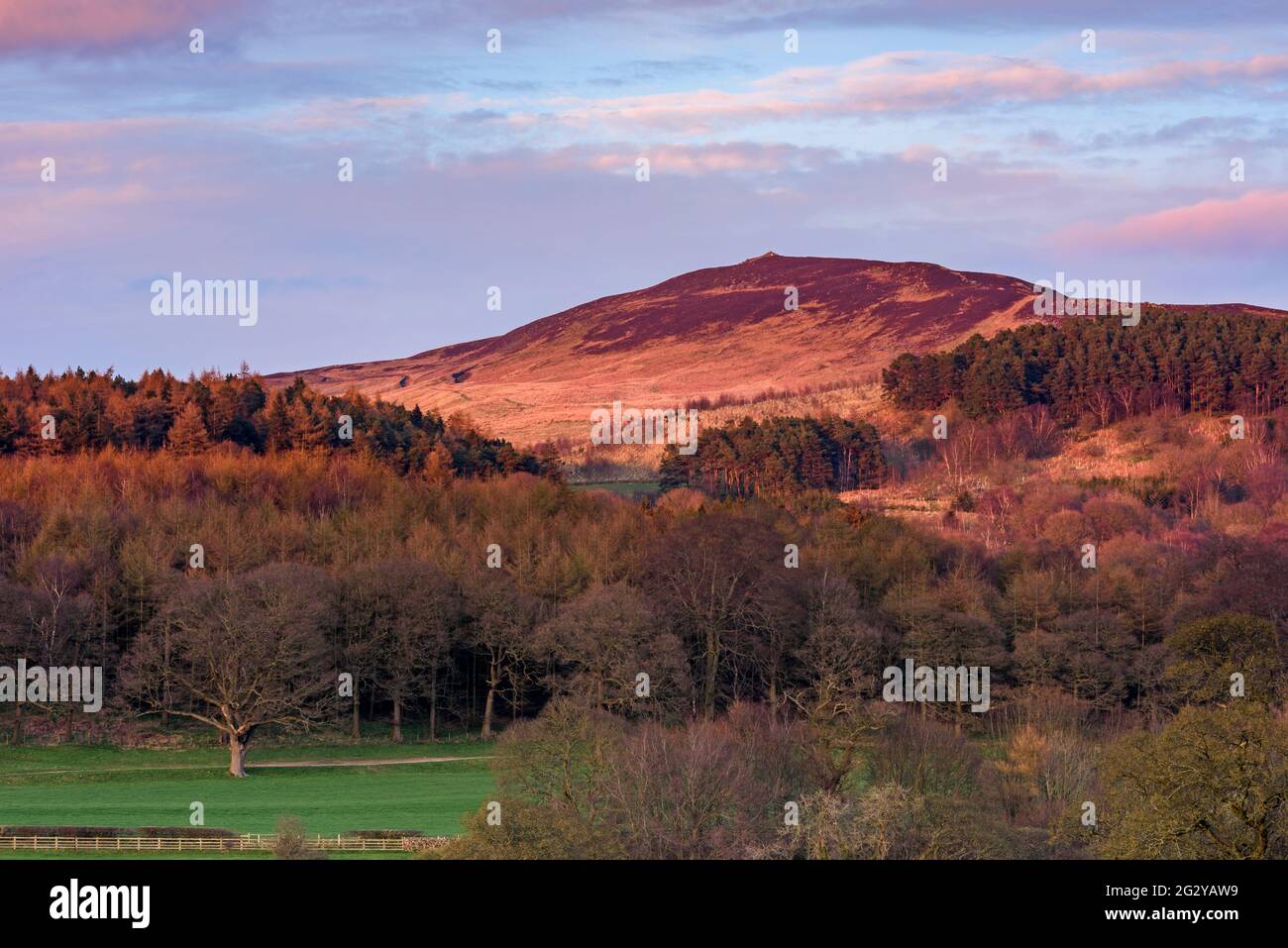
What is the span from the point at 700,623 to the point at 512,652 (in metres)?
11.3

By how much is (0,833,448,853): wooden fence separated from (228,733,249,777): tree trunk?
2173 centimetres

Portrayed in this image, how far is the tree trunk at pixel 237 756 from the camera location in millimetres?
74125

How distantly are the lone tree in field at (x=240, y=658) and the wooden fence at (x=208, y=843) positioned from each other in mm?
22651

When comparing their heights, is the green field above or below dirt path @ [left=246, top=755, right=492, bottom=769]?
above

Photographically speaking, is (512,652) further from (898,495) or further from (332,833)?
(898,495)

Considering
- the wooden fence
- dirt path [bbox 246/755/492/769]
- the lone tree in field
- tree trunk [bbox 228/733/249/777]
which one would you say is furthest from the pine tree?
the wooden fence

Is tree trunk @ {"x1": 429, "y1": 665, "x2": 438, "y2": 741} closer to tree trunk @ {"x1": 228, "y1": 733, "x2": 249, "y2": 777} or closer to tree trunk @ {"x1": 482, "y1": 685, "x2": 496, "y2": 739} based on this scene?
tree trunk @ {"x1": 482, "y1": 685, "x2": 496, "y2": 739}

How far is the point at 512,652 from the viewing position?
89.6 m

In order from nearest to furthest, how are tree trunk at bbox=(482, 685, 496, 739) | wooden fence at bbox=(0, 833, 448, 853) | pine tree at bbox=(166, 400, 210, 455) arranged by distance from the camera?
wooden fence at bbox=(0, 833, 448, 853)
tree trunk at bbox=(482, 685, 496, 739)
pine tree at bbox=(166, 400, 210, 455)

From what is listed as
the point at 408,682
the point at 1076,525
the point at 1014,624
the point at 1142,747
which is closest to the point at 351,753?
the point at 408,682

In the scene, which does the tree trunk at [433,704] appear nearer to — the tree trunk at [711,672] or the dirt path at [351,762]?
the dirt path at [351,762]

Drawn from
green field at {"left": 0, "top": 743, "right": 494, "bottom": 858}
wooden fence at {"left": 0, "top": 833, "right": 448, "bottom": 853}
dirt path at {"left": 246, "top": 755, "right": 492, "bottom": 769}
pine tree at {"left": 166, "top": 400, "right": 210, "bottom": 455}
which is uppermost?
pine tree at {"left": 166, "top": 400, "right": 210, "bottom": 455}

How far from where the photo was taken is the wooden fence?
50.1 metres
